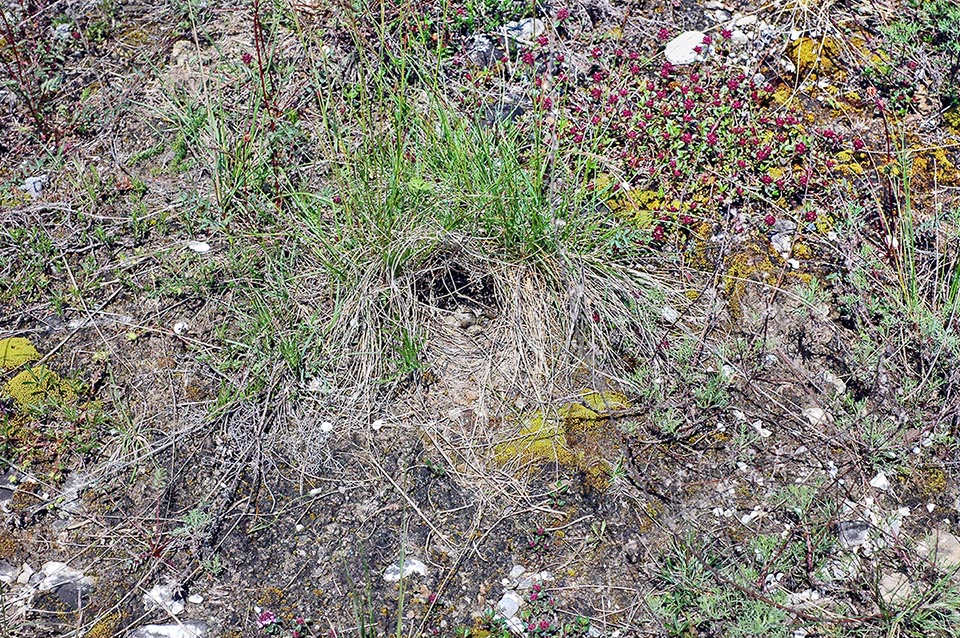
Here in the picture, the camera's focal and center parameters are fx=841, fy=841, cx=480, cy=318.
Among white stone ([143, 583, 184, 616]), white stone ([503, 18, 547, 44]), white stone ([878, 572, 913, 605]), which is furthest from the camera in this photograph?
white stone ([503, 18, 547, 44])

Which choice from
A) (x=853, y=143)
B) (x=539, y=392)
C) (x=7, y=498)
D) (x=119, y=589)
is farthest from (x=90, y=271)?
(x=853, y=143)

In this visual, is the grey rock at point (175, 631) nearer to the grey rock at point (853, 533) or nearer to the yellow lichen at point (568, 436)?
the yellow lichen at point (568, 436)

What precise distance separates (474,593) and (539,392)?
711 millimetres

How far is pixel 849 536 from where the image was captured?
2.50 meters

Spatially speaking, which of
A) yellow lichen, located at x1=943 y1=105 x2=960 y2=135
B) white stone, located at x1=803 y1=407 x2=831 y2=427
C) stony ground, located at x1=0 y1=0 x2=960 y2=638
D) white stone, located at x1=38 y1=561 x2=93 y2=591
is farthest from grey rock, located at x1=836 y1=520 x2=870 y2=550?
white stone, located at x1=38 y1=561 x2=93 y2=591

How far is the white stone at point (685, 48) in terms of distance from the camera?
→ 3.61 m

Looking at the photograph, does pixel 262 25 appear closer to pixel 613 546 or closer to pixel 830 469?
pixel 613 546

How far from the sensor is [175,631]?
243cm

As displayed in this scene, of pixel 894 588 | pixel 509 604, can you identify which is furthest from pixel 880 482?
pixel 509 604

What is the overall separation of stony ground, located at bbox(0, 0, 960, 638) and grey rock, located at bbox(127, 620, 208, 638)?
2 centimetres

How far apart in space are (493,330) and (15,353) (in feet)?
5.64

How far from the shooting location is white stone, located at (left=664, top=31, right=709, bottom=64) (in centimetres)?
361

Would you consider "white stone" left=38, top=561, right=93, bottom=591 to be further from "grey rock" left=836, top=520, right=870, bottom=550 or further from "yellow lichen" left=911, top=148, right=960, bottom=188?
"yellow lichen" left=911, top=148, right=960, bottom=188

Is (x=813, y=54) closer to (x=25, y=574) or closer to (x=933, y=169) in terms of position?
(x=933, y=169)
